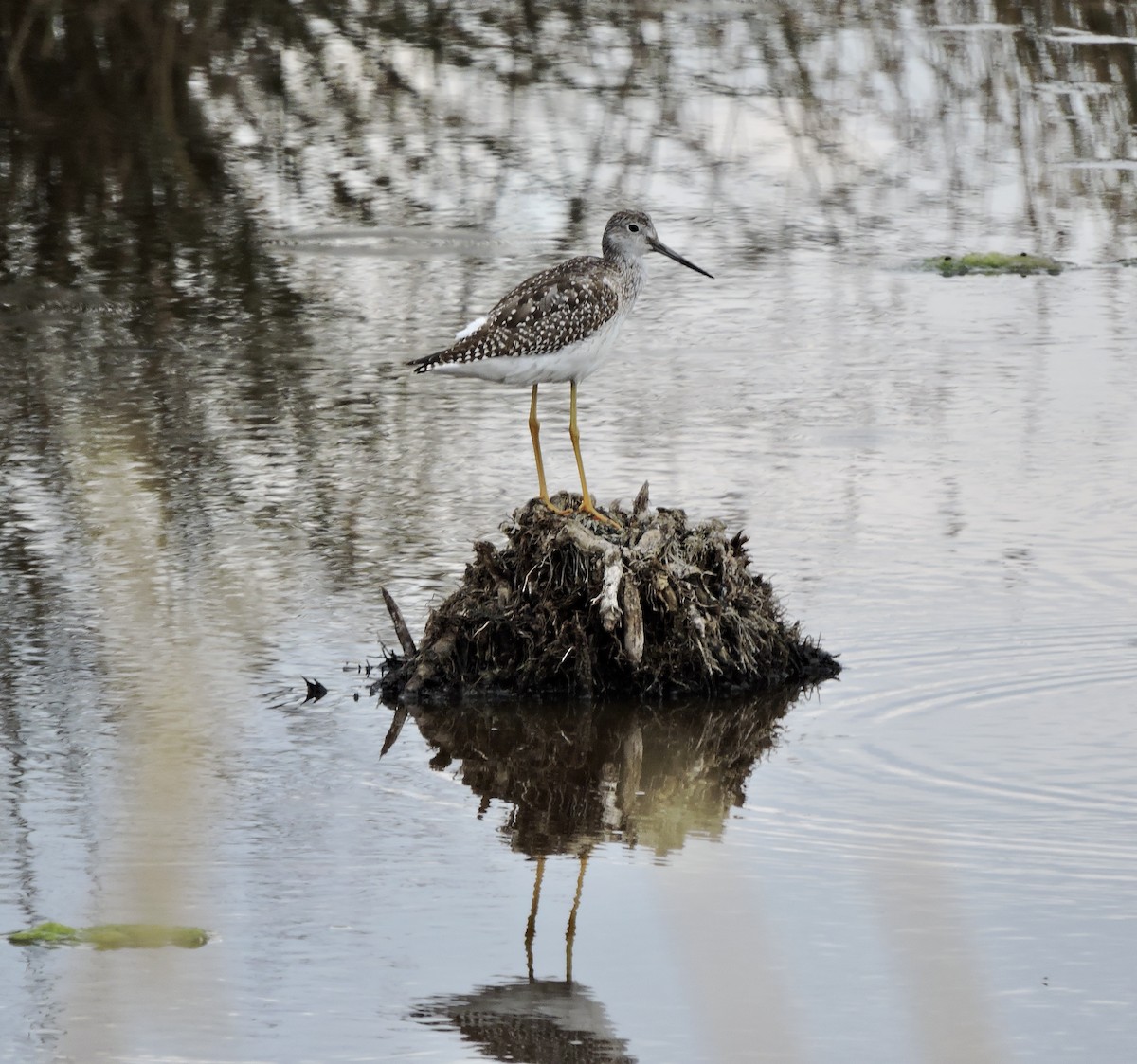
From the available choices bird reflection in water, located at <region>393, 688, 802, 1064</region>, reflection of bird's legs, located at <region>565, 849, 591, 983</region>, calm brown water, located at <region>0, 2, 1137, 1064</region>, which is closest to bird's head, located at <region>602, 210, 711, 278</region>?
calm brown water, located at <region>0, 2, 1137, 1064</region>

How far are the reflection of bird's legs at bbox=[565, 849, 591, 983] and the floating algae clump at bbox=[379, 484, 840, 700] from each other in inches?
51.5

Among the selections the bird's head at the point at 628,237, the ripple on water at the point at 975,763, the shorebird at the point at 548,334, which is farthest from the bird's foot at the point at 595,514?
the bird's head at the point at 628,237

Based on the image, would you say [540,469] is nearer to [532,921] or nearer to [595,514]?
[595,514]

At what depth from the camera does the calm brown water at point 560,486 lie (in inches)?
204

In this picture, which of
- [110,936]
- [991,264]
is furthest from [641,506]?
[991,264]

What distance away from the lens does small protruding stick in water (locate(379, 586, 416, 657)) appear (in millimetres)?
7152

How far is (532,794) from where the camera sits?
6.43 metres

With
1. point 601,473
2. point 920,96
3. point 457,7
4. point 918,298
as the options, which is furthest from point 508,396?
point 457,7

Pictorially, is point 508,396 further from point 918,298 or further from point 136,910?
point 136,910

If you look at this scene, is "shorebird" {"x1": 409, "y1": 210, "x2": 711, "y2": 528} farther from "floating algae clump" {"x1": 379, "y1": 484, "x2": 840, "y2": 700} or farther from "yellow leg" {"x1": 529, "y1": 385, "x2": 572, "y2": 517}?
"floating algae clump" {"x1": 379, "y1": 484, "x2": 840, "y2": 700}

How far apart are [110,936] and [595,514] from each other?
2731mm

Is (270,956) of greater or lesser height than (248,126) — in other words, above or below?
below

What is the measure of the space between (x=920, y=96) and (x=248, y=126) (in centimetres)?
504

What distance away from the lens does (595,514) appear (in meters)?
7.54
